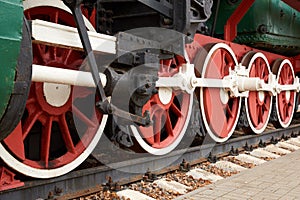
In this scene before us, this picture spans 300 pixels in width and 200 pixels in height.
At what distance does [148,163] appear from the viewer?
11.8ft

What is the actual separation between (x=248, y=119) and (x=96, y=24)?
118 inches

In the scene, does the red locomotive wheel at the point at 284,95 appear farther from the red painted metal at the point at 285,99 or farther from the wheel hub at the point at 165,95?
the wheel hub at the point at 165,95

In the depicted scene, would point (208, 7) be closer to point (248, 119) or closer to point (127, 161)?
point (127, 161)

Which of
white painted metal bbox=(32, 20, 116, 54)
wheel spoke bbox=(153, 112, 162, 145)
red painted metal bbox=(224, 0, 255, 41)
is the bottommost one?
wheel spoke bbox=(153, 112, 162, 145)

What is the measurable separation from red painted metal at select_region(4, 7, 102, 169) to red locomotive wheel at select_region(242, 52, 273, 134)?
115 inches

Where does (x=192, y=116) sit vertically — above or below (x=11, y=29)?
below

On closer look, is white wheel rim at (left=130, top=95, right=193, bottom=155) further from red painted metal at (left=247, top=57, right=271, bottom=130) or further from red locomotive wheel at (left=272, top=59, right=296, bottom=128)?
red locomotive wheel at (left=272, top=59, right=296, bottom=128)

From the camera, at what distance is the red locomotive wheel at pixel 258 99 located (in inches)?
221

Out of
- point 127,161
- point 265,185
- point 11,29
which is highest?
point 11,29

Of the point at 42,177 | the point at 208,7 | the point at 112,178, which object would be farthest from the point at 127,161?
the point at 208,7

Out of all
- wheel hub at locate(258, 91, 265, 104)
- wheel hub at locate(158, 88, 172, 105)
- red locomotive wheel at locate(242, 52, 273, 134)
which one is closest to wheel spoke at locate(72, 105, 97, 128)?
wheel hub at locate(158, 88, 172, 105)

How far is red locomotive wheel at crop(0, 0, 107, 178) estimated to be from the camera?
8.54 ft

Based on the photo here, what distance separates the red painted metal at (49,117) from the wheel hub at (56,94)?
24 millimetres

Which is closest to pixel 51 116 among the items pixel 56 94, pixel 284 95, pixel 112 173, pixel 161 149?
pixel 56 94
